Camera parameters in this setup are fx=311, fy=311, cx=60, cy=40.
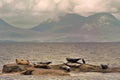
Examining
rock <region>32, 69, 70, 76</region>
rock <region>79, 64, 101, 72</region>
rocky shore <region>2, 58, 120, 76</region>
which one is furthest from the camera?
rock <region>79, 64, 101, 72</region>

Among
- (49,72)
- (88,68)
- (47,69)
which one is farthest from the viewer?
(88,68)

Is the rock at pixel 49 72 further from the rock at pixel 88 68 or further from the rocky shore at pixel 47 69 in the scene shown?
the rock at pixel 88 68

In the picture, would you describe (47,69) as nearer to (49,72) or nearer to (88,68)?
(49,72)

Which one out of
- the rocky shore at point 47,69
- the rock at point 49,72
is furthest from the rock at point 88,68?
the rock at point 49,72

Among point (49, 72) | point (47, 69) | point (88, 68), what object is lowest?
point (88, 68)

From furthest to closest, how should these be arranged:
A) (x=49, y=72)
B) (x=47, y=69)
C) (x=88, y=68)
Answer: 1. (x=88, y=68)
2. (x=47, y=69)
3. (x=49, y=72)

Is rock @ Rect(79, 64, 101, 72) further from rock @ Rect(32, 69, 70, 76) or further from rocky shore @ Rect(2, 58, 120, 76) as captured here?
rock @ Rect(32, 69, 70, 76)

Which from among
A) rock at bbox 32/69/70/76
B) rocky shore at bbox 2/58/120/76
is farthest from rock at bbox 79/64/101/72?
rock at bbox 32/69/70/76

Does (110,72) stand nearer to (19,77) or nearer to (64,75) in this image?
(64,75)

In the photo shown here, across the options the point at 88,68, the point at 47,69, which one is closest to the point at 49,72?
the point at 47,69

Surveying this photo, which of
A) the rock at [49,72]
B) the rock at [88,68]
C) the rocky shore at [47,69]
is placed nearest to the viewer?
the rock at [49,72]

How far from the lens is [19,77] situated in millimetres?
64438

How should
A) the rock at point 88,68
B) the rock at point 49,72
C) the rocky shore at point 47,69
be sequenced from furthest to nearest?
1. the rock at point 88,68
2. the rocky shore at point 47,69
3. the rock at point 49,72

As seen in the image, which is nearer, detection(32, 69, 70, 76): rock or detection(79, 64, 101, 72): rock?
detection(32, 69, 70, 76): rock
